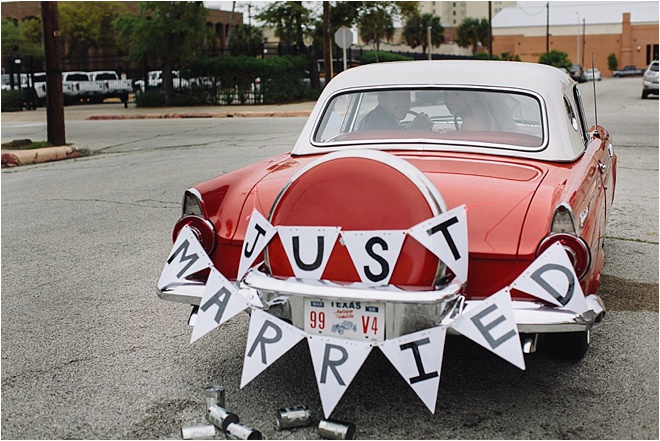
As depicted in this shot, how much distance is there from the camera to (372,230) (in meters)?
3.43

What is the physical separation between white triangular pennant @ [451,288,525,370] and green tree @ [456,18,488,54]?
334 ft

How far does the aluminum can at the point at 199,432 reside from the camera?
3426 millimetres

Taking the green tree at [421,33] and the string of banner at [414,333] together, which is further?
the green tree at [421,33]

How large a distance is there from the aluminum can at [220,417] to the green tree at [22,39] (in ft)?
169

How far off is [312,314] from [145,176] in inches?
343

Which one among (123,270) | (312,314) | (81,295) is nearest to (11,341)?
(81,295)

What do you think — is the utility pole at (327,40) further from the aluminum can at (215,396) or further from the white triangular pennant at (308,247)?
the aluminum can at (215,396)

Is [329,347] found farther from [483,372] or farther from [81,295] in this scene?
[81,295]

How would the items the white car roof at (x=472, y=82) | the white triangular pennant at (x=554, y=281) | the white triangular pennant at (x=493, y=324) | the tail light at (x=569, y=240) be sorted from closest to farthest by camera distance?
1. the white triangular pennant at (x=493, y=324)
2. the white triangular pennant at (x=554, y=281)
3. the tail light at (x=569, y=240)
4. the white car roof at (x=472, y=82)

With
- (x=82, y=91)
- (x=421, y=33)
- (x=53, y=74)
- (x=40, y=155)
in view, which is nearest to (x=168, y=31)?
(x=82, y=91)

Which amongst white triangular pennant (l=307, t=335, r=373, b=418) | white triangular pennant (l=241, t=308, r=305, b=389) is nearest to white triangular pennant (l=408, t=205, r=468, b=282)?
white triangular pennant (l=307, t=335, r=373, b=418)

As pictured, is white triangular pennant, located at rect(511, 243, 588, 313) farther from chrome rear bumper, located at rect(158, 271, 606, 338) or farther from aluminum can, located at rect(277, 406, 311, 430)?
aluminum can, located at rect(277, 406, 311, 430)

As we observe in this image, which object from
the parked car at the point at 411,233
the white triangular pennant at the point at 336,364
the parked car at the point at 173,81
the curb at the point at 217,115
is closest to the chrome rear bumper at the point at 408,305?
the parked car at the point at 411,233

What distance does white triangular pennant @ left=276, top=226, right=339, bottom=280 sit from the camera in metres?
3.48
